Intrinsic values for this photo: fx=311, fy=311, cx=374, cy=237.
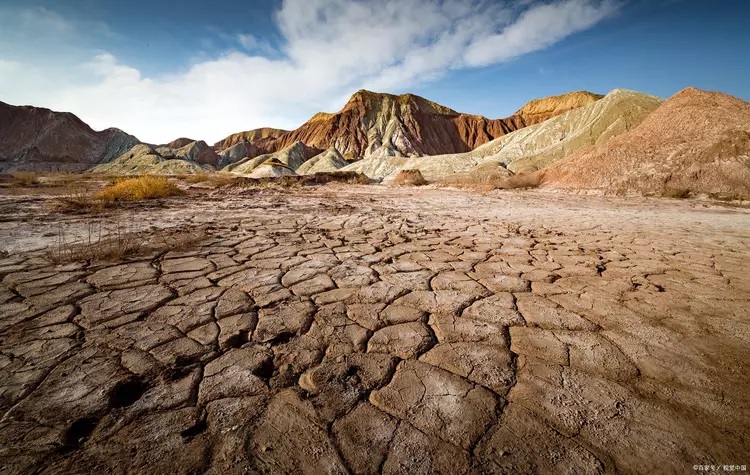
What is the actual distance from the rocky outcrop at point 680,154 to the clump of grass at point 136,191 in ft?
46.1

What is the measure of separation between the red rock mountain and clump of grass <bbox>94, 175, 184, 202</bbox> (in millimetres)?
49446

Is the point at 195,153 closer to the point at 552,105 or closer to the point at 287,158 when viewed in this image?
the point at 287,158

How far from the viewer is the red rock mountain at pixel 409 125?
5862cm

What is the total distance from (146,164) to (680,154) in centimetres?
6154

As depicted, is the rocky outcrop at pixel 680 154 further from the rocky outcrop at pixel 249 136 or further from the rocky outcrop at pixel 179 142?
the rocky outcrop at pixel 179 142

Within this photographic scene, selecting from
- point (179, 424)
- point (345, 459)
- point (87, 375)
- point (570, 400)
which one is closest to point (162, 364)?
point (87, 375)

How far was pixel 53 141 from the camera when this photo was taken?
57781 mm

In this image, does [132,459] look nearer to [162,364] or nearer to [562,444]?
[162,364]

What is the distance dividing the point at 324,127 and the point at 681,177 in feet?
203

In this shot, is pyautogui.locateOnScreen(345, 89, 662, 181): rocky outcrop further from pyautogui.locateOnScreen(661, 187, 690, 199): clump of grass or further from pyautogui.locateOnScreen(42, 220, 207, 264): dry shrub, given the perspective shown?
pyautogui.locateOnScreen(42, 220, 207, 264): dry shrub

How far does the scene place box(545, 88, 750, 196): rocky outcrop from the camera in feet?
31.0

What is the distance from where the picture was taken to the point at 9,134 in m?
58.8

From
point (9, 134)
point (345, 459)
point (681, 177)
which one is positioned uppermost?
point (9, 134)

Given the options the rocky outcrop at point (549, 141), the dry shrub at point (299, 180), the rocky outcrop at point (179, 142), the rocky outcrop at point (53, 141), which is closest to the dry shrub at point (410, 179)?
the rocky outcrop at point (549, 141)
